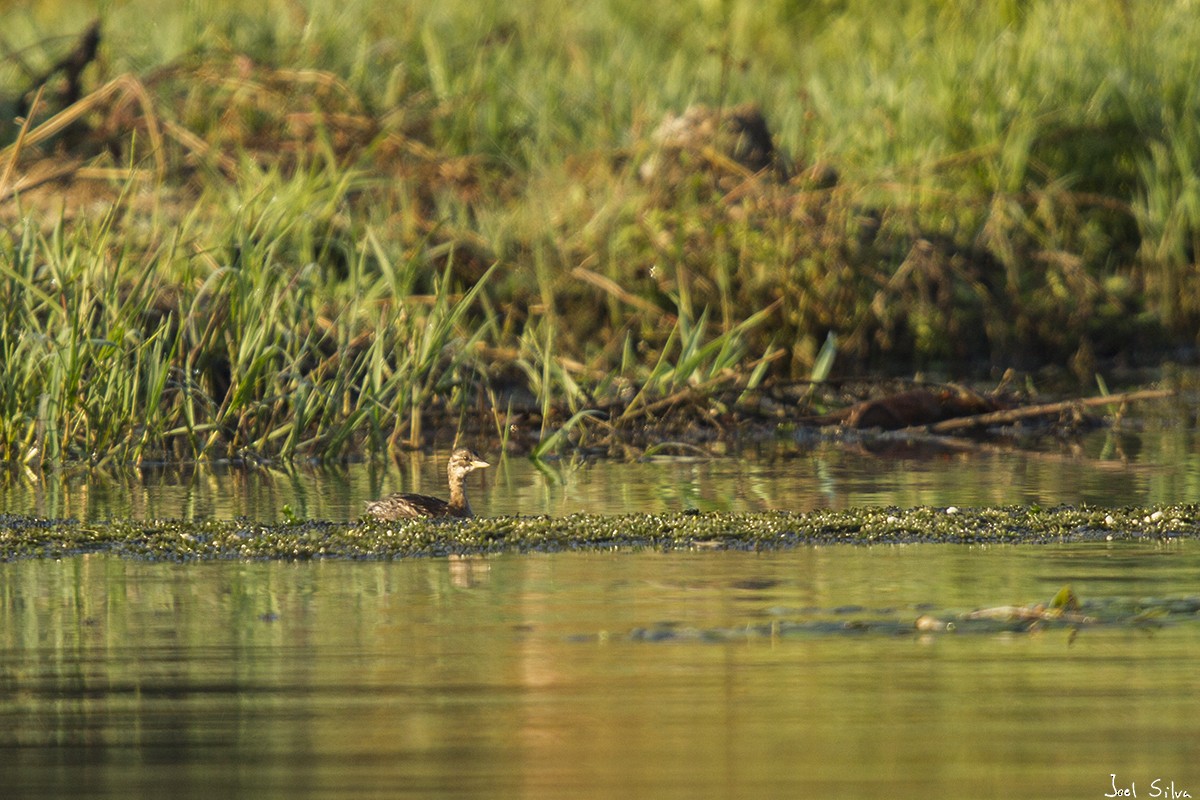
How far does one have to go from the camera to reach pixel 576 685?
4672 mm

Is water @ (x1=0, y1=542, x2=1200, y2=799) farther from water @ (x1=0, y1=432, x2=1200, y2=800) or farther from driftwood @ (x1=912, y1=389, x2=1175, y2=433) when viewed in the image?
driftwood @ (x1=912, y1=389, x2=1175, y2=433)

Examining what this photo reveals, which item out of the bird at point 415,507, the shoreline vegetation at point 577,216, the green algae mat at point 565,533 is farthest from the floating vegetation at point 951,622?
the shoreline vegetation at point 577,216

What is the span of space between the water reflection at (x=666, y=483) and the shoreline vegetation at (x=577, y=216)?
1.22ft

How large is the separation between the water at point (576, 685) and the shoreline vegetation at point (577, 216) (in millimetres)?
3496

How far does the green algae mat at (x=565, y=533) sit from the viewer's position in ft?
22.5
